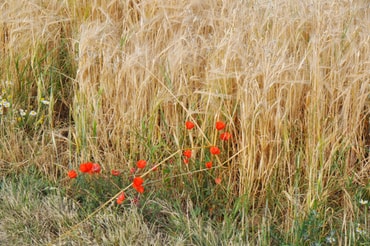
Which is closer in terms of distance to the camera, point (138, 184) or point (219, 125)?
point (138, 184)

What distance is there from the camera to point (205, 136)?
9.95 ft

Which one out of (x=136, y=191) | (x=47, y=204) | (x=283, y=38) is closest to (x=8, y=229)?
(x=47, y=204)

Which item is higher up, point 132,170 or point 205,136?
point 205,136

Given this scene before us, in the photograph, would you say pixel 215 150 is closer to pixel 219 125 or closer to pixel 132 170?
pixel 219 125

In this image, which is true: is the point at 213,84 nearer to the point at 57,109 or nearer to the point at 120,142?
the point at 120,142

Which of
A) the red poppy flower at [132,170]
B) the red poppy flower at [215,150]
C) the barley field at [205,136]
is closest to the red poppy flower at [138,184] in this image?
the barley field at [205,136]

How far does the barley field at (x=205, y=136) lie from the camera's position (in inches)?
112

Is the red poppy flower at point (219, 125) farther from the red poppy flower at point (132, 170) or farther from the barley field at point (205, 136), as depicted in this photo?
the red poppy flower at point (132, 170)

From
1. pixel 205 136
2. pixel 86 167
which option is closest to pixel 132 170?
pixel 86 167

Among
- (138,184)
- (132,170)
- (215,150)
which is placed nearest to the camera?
(138,184)

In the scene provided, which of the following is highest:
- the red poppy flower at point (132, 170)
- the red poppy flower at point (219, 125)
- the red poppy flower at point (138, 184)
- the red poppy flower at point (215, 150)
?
the red poppy flower at point (219, 125)

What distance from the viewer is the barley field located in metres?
2.85

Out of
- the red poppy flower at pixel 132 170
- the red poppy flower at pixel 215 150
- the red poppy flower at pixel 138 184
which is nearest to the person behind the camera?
the red poppy flower at pixel 138 184

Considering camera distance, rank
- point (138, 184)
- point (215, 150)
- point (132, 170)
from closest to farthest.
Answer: point (138, 184)
point (215, 150)
point (132, 170)
